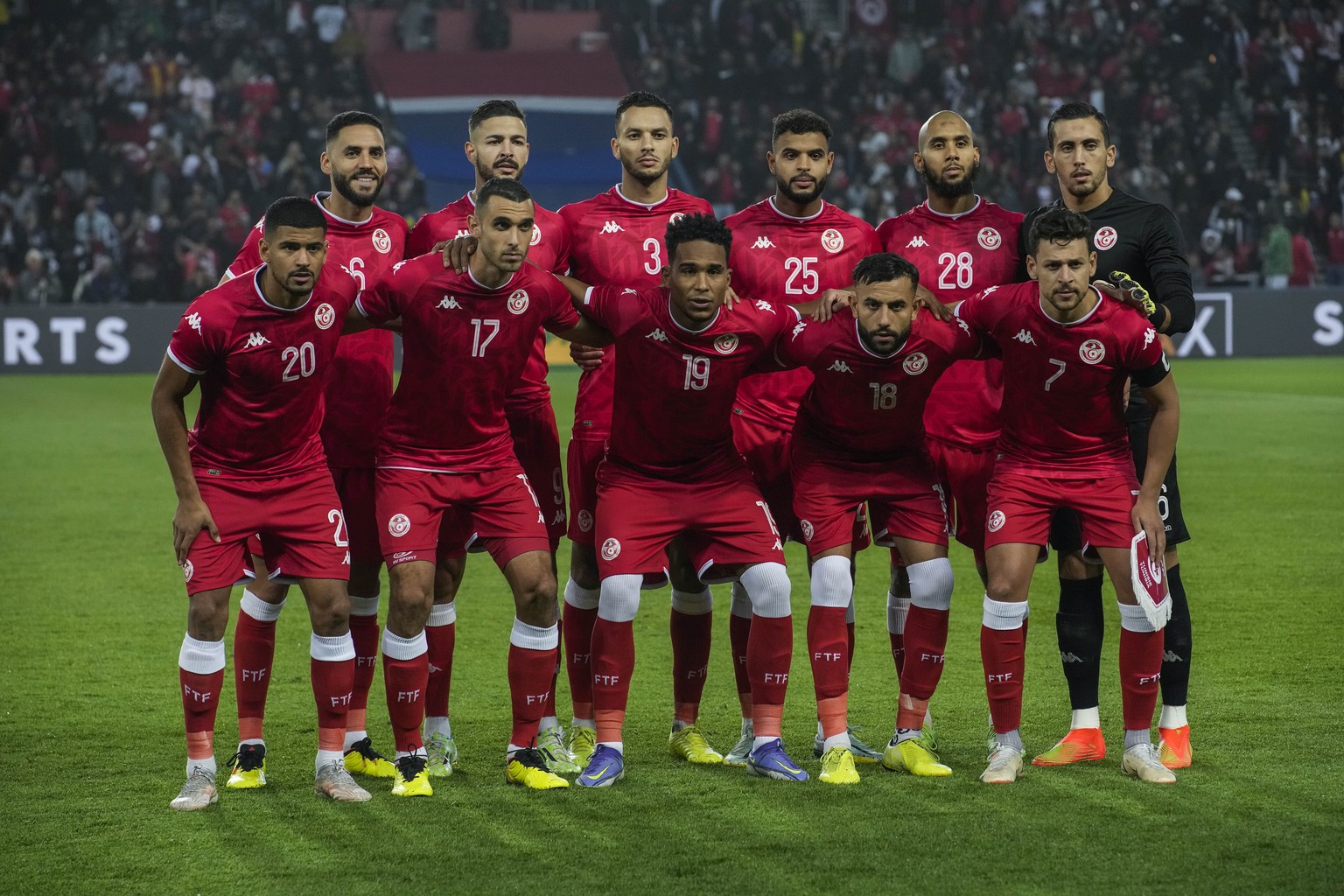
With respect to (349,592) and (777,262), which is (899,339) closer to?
(777,262)

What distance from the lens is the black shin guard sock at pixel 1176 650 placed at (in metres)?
5.61

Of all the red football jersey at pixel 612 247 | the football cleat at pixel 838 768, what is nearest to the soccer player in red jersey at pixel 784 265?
the red football jersey at pixel 612 247

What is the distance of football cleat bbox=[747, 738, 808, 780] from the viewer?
532cm

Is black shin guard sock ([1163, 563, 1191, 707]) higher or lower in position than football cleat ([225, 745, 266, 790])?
higher

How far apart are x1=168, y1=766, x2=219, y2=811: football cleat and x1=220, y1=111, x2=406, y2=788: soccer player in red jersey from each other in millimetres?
582

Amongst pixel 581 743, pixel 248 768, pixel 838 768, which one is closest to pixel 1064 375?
pixel 838 768

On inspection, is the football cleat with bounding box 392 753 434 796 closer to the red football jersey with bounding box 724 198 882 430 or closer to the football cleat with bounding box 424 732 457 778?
the football cleat with bounding box 424 732 457 778

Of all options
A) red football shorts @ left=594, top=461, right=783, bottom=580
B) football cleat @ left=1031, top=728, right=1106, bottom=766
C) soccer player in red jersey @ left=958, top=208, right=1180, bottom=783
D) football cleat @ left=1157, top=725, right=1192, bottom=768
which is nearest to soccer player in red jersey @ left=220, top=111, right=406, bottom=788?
red football shorts @ left=594, top=461, right=783, bottom=580

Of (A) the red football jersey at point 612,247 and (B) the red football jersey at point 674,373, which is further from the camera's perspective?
(A) the red football jersey at point 612,247

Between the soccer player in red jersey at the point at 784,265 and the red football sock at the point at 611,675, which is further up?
the soccer player in red jersey at the point at 784,265

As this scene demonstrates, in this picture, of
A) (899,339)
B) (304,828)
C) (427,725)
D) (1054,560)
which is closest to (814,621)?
(899,339)

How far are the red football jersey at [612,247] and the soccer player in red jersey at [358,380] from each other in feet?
2.31

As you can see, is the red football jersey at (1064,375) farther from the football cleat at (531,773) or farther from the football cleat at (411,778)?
the football cleat at (411,778)

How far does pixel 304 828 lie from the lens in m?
4.81
